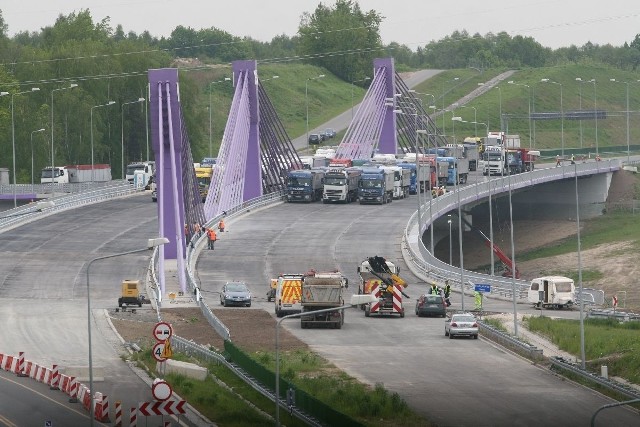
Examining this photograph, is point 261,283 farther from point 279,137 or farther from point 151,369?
point 279,137

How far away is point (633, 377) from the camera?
73.2 meters

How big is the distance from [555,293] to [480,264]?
58008 mm

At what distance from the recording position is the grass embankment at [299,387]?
6069 cm

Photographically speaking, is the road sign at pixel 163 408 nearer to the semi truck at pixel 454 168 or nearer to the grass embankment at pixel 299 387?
the grass embankment at pixel 299 387

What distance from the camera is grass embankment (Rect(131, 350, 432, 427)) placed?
6069cm

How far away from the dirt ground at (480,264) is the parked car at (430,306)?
27.0ft

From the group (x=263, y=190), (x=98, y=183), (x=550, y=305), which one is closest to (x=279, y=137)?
(x=263, y=190)

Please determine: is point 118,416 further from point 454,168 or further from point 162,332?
point 454,168

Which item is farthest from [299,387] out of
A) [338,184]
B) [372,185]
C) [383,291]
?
[338,184]

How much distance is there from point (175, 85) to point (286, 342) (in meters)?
38.7

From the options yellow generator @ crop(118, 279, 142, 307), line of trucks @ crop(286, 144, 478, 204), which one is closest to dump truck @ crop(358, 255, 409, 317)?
yellow generator @ crop(118, 279, 142, 307)

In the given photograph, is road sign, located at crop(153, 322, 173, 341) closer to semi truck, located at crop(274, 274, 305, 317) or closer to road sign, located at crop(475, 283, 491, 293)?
semi truck, located at crop(274, 274, 305, 317)

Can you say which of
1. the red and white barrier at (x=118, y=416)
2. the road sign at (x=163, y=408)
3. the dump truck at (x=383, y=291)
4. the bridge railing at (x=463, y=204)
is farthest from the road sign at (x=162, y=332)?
the dump truck at (x=383, y=291)

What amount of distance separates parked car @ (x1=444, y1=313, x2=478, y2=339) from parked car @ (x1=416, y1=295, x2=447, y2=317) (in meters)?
8.79
